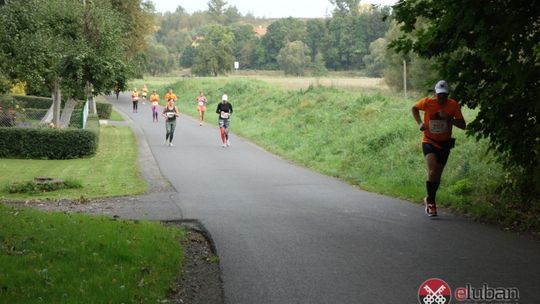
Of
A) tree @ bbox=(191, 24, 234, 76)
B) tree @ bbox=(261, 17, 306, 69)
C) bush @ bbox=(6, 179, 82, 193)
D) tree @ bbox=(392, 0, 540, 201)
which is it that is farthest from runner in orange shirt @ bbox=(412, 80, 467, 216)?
tree @ bbox=(261, 17, 306, 69)

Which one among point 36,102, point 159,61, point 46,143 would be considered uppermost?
point 159,61

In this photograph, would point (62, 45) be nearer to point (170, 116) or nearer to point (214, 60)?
point (170, 116)

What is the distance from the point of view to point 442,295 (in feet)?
18.2

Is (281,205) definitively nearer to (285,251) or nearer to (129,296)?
(285,251)

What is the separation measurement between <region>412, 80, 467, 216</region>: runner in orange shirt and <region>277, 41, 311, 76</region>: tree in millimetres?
101046

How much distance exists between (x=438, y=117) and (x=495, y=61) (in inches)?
56.5

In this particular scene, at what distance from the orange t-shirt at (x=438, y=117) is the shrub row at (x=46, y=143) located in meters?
16.0

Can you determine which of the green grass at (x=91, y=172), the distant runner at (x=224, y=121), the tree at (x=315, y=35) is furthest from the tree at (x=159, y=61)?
the distant runner at (x=224, y=121)

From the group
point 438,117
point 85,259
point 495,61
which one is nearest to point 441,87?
point 438,117

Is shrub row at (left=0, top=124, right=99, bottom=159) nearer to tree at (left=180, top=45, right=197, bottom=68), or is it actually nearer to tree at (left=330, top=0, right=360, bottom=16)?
tree at (left=330, top=0, right=360, bottom=16)

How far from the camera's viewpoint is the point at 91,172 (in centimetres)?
1805

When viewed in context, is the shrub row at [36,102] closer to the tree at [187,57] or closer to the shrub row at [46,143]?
the shrub row at [46,143]

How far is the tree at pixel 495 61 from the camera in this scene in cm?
779

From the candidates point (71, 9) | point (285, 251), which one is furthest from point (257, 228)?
point (71, 9)
